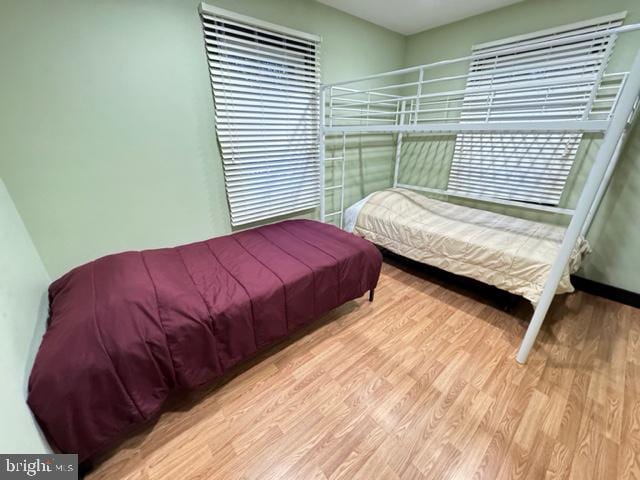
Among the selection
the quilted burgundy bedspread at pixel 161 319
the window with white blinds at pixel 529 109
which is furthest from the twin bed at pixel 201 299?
the window with white blinds at pixel 529 109

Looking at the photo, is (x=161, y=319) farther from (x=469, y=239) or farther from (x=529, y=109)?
(x=529, y=109)

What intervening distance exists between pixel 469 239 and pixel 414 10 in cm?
218

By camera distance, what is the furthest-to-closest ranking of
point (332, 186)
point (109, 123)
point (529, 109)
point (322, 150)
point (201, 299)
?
1. point (332, 186)
2. point (322, 150)
3. point (529, 109)
4. point (109, 123)
5. point (201, 299)

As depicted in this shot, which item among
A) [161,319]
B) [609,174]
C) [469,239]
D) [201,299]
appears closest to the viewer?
[161,319]

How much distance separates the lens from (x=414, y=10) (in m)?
2.29

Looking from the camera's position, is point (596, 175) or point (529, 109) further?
point (529, 109)

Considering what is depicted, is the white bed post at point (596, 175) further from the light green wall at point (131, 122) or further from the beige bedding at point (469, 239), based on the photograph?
the light green wall at point (131, 122)

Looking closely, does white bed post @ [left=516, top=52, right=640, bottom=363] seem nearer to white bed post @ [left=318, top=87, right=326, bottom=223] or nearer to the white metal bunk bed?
the white metal bunk bed

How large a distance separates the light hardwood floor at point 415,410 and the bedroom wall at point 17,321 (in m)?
0.53

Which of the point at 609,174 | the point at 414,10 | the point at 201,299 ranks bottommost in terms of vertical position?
the point at 201,299

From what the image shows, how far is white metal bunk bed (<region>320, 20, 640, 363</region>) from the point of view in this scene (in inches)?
43.8

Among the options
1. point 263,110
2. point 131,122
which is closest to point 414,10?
point 263,110

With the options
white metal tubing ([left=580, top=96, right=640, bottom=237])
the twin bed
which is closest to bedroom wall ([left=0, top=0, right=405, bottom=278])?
the twin bed

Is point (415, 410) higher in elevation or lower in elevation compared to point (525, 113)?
lower
